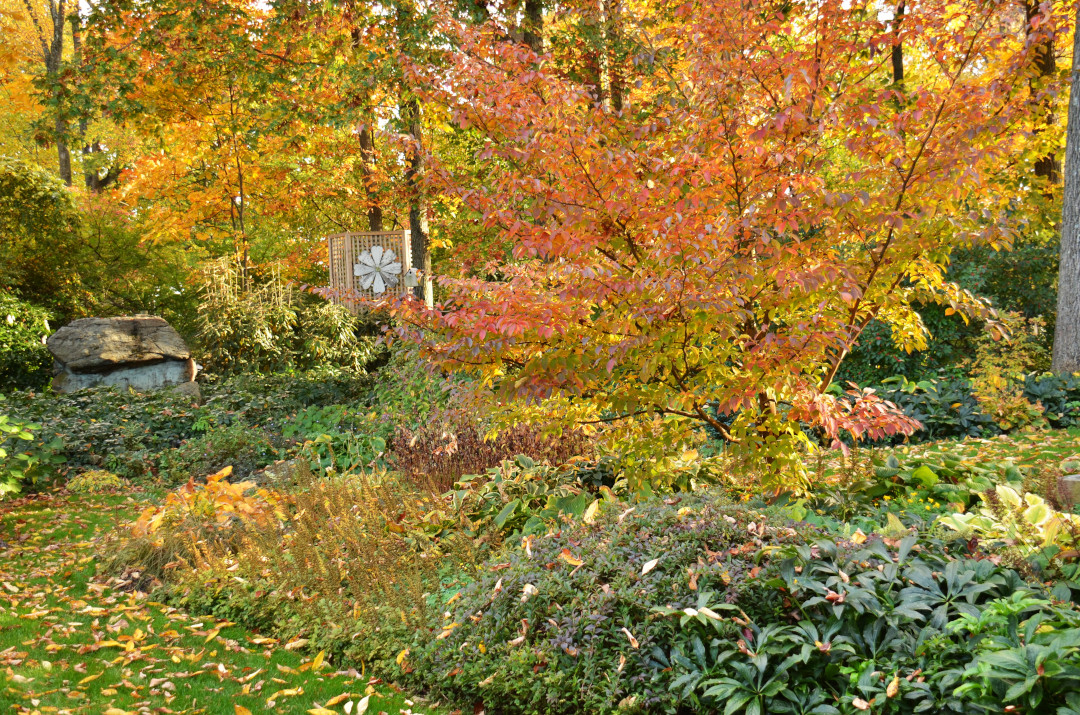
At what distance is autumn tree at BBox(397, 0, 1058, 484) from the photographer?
3.60 metres

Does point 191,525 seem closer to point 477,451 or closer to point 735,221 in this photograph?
point 477,451

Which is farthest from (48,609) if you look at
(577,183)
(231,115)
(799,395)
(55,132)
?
(231,115)

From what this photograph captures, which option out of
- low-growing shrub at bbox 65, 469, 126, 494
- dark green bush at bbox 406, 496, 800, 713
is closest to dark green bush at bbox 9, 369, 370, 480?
low-growing shrub at bbox 65, 469, 126, 494

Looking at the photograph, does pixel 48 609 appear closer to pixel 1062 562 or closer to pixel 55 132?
pixel 1062 562

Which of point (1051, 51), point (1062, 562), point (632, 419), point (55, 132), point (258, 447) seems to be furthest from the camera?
point (1051, 51)

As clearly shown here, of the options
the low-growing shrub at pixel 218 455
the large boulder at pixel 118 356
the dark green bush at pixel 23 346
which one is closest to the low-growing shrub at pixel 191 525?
the low-growing shrub at pixel 218 455

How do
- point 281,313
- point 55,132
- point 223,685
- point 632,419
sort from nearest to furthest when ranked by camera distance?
point 223,685
point 632,419
point 55,132
point 281,313

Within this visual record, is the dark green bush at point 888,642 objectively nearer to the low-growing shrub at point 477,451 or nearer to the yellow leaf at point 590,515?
the yellow leaf at point 590,515

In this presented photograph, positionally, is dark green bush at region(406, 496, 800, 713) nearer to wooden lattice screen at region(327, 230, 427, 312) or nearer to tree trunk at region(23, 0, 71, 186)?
wooden lattice screen at region(327, 230, 427, 312)

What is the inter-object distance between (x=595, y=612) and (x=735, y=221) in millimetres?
1811

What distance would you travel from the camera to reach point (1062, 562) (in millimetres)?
2943

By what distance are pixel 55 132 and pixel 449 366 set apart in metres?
8.80

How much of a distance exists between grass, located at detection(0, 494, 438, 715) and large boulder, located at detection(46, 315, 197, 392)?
6.79m

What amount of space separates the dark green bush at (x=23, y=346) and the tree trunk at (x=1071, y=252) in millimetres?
13862
